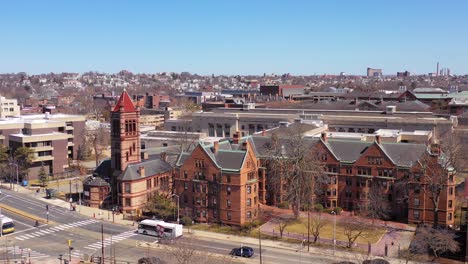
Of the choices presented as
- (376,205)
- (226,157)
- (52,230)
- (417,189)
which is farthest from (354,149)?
(52,230)

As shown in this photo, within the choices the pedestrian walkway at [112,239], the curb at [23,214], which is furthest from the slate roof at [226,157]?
the curb at [23,214]

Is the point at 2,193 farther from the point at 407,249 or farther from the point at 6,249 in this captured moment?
the point at 407,249

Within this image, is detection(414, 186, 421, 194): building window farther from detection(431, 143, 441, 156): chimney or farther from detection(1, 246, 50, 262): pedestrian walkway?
detection(1, 246, 50, 262): pedestrian walkway

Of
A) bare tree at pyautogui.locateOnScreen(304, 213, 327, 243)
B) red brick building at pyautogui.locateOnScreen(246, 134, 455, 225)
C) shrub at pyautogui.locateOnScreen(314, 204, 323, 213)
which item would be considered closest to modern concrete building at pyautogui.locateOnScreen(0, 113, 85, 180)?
red brick building at pyautogui.locateOnScreen(246, 134, 455, 225)

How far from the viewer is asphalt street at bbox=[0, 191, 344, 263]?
59469 millimetres

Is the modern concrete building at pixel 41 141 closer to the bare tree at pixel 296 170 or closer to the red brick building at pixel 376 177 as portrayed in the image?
the red brick building at pixel 376 177

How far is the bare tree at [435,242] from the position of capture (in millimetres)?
57156

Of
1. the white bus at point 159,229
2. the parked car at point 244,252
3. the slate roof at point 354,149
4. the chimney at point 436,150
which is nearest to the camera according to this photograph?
the parked car at point 244,252

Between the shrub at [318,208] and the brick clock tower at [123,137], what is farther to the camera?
the brick clock tower at [123,137]

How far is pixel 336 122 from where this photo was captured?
125562 millimetres

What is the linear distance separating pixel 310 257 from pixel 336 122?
70744 millimetres

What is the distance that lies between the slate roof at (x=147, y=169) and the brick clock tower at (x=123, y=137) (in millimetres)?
3268

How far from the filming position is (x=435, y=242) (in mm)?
57906

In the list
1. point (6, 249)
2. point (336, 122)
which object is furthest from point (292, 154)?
point (336, 122)
